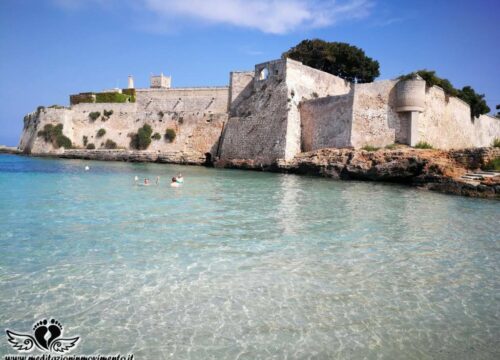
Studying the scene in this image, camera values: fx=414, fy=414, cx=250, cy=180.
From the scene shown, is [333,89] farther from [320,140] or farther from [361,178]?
[361,178]

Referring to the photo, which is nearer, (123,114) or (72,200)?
(72,200)

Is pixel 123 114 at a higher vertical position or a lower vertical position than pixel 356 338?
higher

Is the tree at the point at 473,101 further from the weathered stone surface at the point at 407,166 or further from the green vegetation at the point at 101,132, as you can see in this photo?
the green vegetation at the point at 101,132

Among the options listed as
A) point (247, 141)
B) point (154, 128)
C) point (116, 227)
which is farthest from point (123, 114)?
point (116, 227)

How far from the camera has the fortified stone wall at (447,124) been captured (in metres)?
21.7

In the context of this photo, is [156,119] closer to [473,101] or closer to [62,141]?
[62,141]

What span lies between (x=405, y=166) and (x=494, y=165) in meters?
3.63

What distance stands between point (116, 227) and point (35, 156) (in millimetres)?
32850

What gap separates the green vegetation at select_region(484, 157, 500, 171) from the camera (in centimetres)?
A: 1586

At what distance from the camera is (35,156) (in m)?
36.5

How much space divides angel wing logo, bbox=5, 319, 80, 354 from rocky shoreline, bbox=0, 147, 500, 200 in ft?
47.2

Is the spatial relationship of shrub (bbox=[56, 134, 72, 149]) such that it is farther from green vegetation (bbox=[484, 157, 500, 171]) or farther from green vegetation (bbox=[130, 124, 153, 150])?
green vegetation (bbox=[484, 157, 500, 171])

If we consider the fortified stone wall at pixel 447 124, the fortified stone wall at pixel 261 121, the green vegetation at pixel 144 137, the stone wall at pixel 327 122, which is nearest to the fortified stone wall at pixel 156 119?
the green vegetation at pixel 144 137

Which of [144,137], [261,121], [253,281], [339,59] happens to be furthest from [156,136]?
[253,281]
